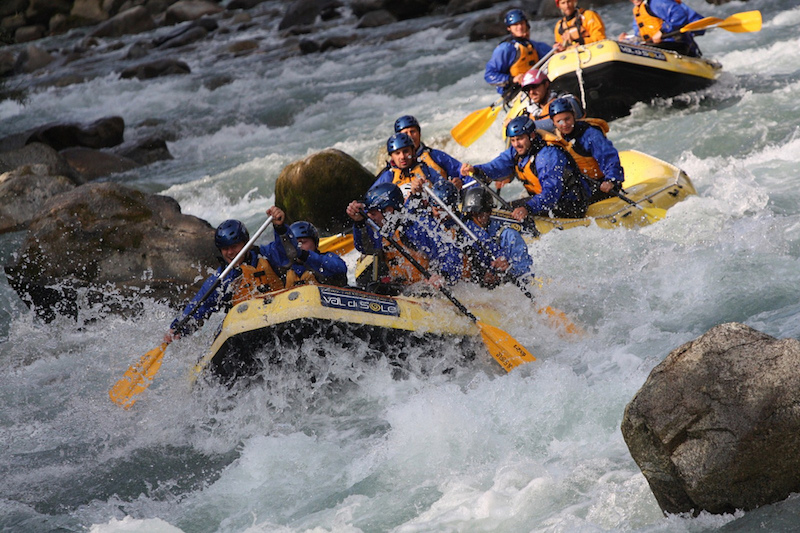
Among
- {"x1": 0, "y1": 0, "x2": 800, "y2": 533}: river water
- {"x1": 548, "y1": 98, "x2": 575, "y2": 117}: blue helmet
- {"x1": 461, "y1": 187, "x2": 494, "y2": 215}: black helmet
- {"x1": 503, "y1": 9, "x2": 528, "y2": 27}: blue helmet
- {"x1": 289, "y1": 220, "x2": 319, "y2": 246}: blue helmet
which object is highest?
{"x1": 503, "y1": 9, "x2": 528, "y2": 27}: blue helmet

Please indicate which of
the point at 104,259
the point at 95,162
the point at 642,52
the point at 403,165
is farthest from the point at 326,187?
the point at 95,162

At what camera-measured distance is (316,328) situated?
5.22 meters

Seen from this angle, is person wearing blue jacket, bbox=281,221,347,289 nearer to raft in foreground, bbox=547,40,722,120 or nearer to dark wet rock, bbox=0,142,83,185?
raft in foreground, bbox=547,40,722,120

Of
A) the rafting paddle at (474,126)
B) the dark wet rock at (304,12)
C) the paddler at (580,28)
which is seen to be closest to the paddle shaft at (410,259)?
the rafting paddle at (474,126)

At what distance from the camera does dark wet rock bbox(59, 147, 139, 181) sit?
12.6 meters

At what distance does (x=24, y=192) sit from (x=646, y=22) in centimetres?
773

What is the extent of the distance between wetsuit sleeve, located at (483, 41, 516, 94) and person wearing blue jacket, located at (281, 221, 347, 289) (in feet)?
15.8

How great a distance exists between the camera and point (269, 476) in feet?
16.5

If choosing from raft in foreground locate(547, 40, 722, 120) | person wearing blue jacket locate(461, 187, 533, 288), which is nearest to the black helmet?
person wearing blue jacket locate(461, 187, 533, 288)

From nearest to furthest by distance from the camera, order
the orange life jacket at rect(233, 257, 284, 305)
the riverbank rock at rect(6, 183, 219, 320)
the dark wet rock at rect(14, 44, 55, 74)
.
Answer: the orange life jacket at rect(233, 257, 284, 305), the riverbank rock at rect(6, 183, 219, 320), the dark wet rock at rect(14, 44, 55, 74)

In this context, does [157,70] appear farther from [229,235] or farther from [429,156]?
[229,235]

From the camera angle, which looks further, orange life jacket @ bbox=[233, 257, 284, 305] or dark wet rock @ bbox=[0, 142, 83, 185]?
dark wet rock @ bbox=[0, 142, 83, 185]

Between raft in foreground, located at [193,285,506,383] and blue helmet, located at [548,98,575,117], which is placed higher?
blue helmet, located at [548,98,575,117]

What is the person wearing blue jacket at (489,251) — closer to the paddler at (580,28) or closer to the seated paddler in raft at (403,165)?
the seated paddler in raft at (403,165)
